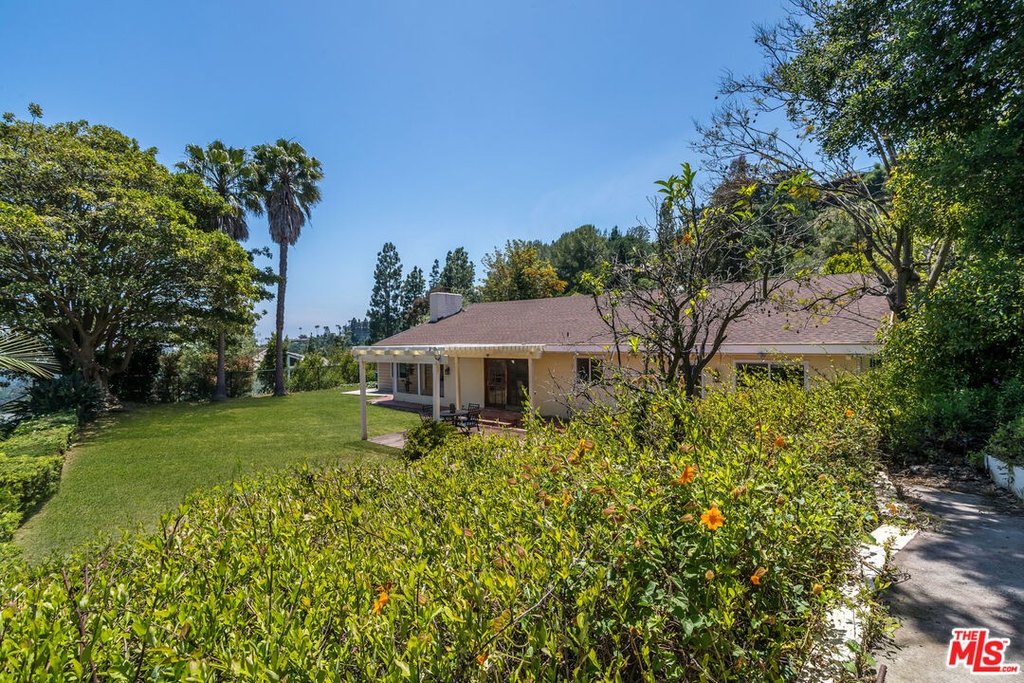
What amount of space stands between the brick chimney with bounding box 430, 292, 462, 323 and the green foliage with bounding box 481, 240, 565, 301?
8961 mm

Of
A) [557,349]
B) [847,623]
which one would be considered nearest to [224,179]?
[557,349]

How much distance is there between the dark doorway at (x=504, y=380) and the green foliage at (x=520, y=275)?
16.1 m

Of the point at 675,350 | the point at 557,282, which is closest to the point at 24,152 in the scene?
the point at 675,350

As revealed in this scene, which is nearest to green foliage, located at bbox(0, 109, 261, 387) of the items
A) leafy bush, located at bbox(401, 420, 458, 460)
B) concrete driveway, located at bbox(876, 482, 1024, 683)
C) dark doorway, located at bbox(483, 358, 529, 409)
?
dark doorway, located at bbox(483, 358, 529, 409)

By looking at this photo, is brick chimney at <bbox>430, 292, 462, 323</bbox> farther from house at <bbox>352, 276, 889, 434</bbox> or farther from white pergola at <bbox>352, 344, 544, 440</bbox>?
white pergola at <bbox>352, 344, 544, 440</bbox>

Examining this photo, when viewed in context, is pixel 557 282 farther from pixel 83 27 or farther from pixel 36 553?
pixel 36 553

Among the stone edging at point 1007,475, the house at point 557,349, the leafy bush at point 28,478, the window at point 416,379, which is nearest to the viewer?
the stone edging at point 1007,475

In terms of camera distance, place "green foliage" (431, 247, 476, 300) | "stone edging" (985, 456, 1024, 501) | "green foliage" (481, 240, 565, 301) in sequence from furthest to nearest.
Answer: "green foliage" (431, 247, 476, 300) → "green foliage" (481, 240, 565, 301) → "stone edging" (985, 456, 1024, 501)

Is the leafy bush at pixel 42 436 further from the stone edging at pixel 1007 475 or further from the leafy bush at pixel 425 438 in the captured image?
the stone edging at pixel 1007 475

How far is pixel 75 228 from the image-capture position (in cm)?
1708

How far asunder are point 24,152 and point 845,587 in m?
26.5

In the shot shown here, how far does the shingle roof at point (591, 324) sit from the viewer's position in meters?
12.7

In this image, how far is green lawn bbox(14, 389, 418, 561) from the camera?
844 cm

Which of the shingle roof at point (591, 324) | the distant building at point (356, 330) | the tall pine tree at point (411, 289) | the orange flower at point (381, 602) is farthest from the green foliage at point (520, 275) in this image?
the orange flower at point (381, 602)
